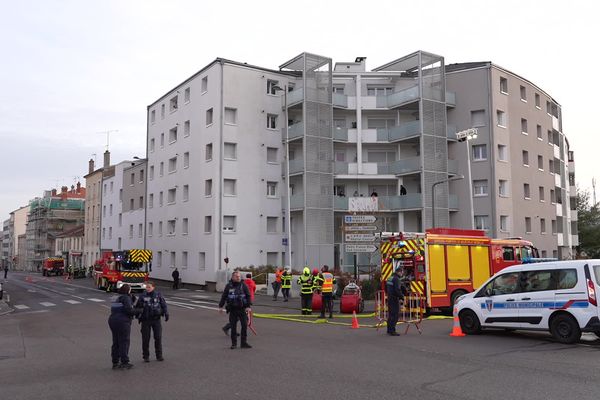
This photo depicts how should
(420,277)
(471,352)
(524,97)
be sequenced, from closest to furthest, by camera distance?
(471,352) < (420,277) < (524,97)

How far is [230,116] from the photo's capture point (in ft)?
133

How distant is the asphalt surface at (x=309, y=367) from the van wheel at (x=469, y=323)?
445 mm

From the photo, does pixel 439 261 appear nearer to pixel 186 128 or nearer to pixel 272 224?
pixel 272 224

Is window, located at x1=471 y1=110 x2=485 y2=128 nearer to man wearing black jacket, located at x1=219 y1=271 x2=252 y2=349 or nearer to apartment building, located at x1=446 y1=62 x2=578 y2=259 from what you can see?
apartment building, located at x1=446 y1=62 x2=578 y2=259

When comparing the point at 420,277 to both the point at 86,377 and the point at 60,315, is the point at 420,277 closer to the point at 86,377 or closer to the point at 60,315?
the point at 86,377

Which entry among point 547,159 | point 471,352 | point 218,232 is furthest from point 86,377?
point 547,159

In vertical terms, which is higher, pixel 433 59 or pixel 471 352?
pixel 433 59

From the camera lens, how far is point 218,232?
39000mm

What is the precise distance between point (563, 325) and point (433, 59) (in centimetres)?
3218

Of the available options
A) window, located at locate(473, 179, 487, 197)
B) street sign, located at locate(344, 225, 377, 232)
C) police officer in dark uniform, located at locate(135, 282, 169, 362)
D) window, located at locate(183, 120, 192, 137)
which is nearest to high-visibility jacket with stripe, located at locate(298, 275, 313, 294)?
street sign, located at locate(344, 225, 377, 232)

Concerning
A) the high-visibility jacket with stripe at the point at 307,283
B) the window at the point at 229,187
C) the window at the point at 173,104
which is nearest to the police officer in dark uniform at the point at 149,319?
the high-visibility jacket with stripe at the point at 307,283

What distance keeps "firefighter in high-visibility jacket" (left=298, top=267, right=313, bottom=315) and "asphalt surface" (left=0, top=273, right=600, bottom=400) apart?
391cm

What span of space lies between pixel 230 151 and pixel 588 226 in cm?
4736

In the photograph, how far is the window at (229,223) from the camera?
130 feet
